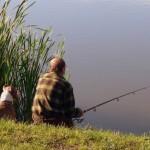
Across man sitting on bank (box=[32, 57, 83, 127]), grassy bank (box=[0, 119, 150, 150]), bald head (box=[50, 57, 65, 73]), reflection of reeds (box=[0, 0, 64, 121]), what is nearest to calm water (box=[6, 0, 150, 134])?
reflection of reeds (box=[0, 0, 64, 121])

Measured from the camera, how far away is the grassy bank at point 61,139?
5539 millimetres

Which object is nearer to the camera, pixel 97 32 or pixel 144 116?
pixel 144 116

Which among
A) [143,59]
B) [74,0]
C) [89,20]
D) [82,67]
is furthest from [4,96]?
[74,0]

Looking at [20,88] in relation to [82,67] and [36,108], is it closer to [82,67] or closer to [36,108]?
[36,108]

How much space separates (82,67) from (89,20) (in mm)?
18317

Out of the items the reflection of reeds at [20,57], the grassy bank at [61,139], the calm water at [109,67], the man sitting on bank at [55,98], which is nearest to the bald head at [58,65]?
the man sitting on bank at [55,98]

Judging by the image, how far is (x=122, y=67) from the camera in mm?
26359

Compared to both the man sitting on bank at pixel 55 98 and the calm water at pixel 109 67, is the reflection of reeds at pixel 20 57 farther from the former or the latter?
the calm water at pixel 109 67

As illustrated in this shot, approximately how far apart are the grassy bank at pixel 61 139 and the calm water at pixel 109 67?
11952 mm

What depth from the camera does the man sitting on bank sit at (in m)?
6.94

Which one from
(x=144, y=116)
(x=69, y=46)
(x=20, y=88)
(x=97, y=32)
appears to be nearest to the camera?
(x=20, y=88)

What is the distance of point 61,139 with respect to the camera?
19.0 ft

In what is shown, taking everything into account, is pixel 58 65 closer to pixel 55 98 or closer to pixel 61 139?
pixel 55 98

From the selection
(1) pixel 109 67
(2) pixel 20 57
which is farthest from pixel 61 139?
(1) pixel 109 67
